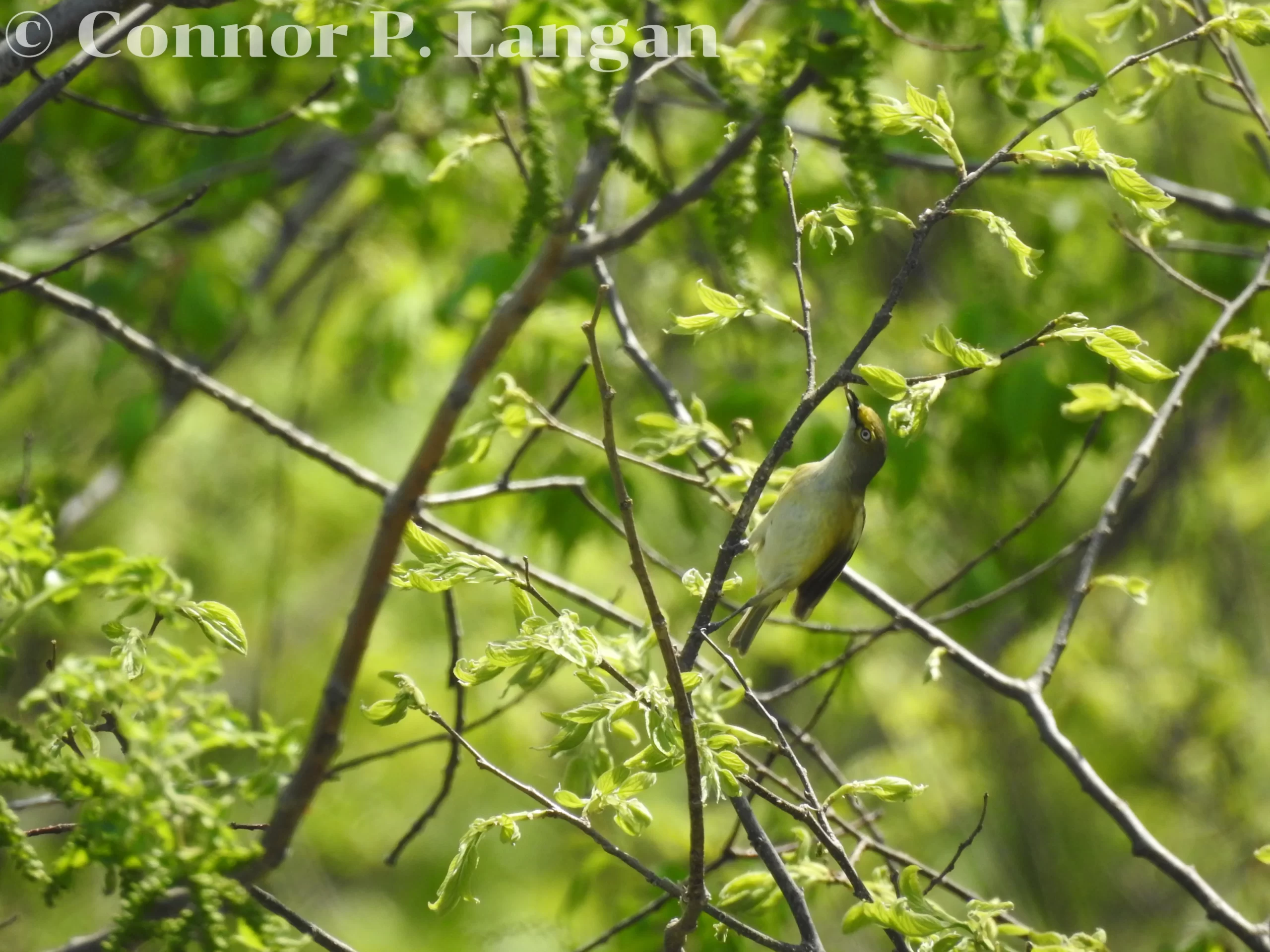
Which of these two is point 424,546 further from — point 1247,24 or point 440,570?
point 1247,24

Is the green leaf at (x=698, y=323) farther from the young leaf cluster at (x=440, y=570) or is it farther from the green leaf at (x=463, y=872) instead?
the green leaf at (x=463, y=872)

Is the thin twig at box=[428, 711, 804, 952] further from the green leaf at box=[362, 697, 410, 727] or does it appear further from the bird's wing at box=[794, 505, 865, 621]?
the bird's wing at box=[794, 505, 865, 621]

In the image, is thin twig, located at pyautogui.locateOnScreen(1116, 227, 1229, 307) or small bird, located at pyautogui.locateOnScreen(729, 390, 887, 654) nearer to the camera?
thin twig, located at pyautogui.locateOnScreen(1116, 227, 1229, 307)

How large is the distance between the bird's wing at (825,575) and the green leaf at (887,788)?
5.78 feet

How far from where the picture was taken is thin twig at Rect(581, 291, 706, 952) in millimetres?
1657

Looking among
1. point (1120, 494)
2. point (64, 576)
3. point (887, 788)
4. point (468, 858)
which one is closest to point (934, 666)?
point (887, 788)

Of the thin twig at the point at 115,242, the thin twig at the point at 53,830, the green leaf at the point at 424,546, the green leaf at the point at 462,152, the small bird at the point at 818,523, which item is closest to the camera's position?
the thin twig at the point at 53,830

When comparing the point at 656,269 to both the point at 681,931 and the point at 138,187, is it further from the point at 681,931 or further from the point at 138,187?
the point at 681,931

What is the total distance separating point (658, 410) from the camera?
504cm

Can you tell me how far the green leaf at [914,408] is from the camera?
6.59 ft

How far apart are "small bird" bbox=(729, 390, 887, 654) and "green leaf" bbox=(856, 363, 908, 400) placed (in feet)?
5.19

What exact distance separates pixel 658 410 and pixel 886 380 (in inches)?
117

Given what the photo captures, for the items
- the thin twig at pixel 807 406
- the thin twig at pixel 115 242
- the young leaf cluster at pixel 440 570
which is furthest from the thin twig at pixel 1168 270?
the thin twig at pixel 115 242

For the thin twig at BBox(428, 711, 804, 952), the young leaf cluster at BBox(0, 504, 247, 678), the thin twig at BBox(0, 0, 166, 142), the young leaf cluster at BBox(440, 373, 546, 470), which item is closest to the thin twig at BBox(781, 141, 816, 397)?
the young leaf cluster at BBox(440, 373, 546, 470)
